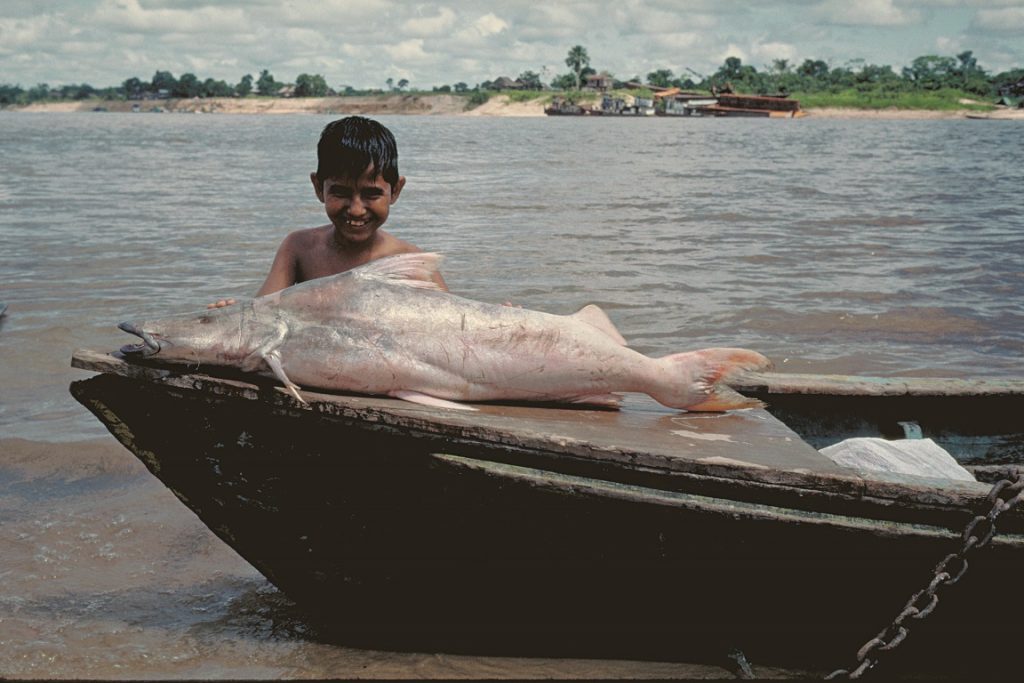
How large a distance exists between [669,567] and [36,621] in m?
2.27

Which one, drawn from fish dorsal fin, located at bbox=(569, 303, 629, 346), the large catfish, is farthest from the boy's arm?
fish dorsal fin, located at bbox=(569, 303, 629, 346)

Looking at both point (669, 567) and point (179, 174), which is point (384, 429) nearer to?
point (669, 567)

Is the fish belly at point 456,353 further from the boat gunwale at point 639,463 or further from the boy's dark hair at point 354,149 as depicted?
the boy's dark hair at point 354,149

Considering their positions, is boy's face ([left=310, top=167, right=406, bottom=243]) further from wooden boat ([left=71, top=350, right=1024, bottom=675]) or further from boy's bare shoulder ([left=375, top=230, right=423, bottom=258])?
→ wooden boat ([left=71, top=350, right=1024, bottom=675])

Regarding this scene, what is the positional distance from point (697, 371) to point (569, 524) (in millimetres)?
721

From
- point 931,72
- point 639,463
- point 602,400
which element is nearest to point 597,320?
point 602,400

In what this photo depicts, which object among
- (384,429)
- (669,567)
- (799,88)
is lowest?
(669,567)

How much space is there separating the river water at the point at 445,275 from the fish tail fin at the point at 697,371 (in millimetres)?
847

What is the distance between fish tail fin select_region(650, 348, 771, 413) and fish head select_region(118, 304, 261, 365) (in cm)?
128

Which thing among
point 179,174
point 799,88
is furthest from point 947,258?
point 799,88

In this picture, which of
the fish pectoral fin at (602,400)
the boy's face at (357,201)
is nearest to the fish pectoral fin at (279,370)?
the boy's face at (357,201)

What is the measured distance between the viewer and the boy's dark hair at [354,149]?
335 centimetres

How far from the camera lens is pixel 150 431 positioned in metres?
2.80

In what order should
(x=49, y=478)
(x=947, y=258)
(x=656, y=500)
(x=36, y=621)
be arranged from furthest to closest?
(x=947, y=258) → (x=49, y=478) → (x=36, y=621) → (x=656, y=500)
